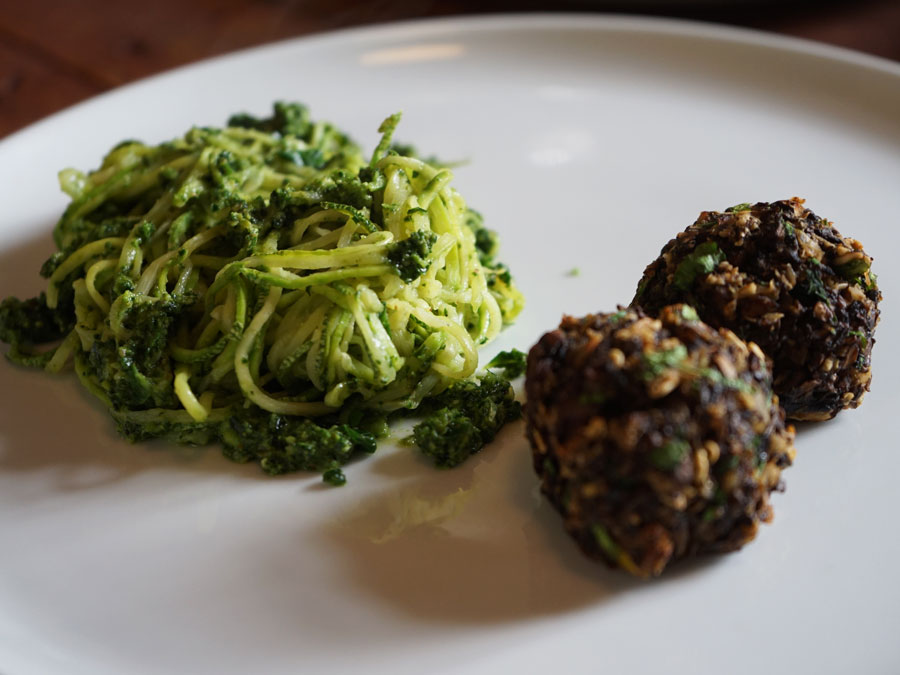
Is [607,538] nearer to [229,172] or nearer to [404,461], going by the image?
[404,461]

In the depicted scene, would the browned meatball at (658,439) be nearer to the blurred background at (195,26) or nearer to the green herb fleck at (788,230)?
the green herb fleck at (788,230)

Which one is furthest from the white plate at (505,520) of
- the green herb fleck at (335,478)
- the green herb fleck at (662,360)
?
the green herb fleck at (662,360)

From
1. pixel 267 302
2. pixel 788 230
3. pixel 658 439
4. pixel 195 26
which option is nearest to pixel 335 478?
pixel 267 302

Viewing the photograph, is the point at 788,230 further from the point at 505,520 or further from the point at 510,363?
the point at 505,520

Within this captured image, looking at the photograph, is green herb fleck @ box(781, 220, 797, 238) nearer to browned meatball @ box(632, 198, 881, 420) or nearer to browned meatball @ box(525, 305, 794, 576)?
browned meatball @ box(632, 198, 881, 420)

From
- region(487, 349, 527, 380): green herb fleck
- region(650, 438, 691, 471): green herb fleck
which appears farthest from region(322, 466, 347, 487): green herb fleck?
region(650, 438, 691, 471): green herb fleck

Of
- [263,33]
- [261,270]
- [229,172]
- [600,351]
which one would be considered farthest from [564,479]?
[263,33]

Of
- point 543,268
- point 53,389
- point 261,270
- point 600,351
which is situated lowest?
point 53,389
